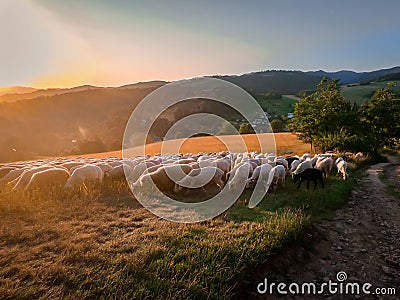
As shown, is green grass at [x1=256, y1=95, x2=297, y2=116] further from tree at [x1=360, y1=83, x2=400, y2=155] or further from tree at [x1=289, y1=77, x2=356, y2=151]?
tree at [x1=289, y1=77, x2=356, y2=151]

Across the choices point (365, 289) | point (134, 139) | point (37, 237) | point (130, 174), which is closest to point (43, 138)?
point (134, 139)

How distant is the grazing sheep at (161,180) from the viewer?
34.3ft

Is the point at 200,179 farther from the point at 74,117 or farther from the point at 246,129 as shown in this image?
the point at 74,117

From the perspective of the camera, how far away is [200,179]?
10.4 metres

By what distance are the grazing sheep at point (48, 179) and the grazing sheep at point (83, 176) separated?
1.51ft

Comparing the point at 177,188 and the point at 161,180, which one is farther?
the point at 161,180

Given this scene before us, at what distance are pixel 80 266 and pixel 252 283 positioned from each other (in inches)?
109

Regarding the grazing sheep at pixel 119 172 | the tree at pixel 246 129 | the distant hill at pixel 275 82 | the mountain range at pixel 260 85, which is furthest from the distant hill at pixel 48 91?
the grazing sheep at pixel 119 172

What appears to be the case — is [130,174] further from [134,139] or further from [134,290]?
[134,139]

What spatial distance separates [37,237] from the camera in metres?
5.45

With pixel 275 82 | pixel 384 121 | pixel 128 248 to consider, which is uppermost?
Result: pixel 275 82
